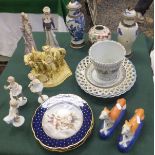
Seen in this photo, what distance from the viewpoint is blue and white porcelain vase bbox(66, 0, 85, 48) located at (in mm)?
989

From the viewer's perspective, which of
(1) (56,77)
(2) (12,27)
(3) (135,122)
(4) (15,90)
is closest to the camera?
(3) (135,122)

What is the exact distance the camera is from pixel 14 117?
83cm

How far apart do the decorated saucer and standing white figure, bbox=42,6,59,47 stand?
0.26 metres

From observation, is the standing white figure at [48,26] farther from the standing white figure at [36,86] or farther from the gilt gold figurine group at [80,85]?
the standing white figure at [36,86]

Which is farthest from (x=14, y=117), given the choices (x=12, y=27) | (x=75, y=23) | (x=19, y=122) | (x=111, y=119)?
(x=12, y=27)

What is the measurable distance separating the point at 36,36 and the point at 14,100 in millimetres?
434

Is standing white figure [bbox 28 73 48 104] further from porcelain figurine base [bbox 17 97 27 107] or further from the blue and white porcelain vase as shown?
the blue and white porcelain vase

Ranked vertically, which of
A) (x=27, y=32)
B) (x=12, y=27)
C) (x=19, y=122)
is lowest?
(x=12, y=27)

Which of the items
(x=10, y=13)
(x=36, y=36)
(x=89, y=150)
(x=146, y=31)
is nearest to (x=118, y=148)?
(x=89, y=150)

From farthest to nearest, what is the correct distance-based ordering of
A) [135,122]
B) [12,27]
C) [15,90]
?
1. [12,27]
2. [15,90]
3. [135,122]

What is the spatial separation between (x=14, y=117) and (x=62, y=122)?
5.6 inches

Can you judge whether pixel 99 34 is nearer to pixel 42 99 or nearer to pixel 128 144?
pixel 42 99

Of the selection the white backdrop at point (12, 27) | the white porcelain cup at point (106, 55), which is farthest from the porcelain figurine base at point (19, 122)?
the white backdrop at point (12, 27)

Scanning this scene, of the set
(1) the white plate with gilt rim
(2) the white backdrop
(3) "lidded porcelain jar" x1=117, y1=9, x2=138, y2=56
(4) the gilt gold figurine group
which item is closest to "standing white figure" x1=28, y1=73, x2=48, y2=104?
(4) the gilt gold figurine group
